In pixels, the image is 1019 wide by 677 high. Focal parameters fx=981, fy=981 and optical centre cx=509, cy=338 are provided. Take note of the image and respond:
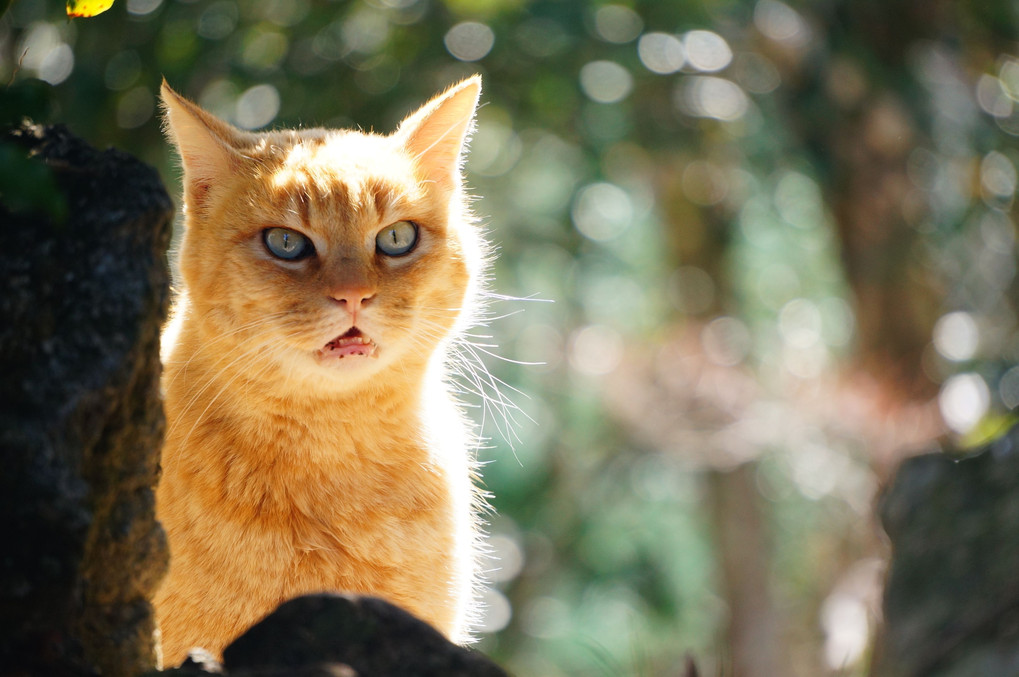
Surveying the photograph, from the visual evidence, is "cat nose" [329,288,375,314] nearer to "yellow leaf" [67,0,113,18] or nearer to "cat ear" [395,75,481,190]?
"cat ear" [395,75,481,190]

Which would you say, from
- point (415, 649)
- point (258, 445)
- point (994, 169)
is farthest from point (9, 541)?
point (994, 169)

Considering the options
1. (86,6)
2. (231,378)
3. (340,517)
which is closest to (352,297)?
(231,378)

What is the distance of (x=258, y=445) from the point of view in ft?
7.70

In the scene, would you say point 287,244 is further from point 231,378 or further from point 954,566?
point 954,566

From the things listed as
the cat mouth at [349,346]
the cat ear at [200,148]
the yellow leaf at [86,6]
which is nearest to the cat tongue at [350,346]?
the cat mouth at [349,346]

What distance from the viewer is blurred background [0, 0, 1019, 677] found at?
4.92 meters

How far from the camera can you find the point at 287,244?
2500mm

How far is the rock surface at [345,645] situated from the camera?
4.47ft

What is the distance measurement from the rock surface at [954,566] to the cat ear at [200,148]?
1941 millimetres

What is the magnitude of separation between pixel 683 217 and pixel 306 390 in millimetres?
6153

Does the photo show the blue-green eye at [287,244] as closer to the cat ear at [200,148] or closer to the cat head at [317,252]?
the cat head at [317,252]

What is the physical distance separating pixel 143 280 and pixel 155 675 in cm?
54

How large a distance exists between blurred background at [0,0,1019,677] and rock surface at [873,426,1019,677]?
49 cm

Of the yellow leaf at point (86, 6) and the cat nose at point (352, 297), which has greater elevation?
the yellow leaf at point (86, 6)
